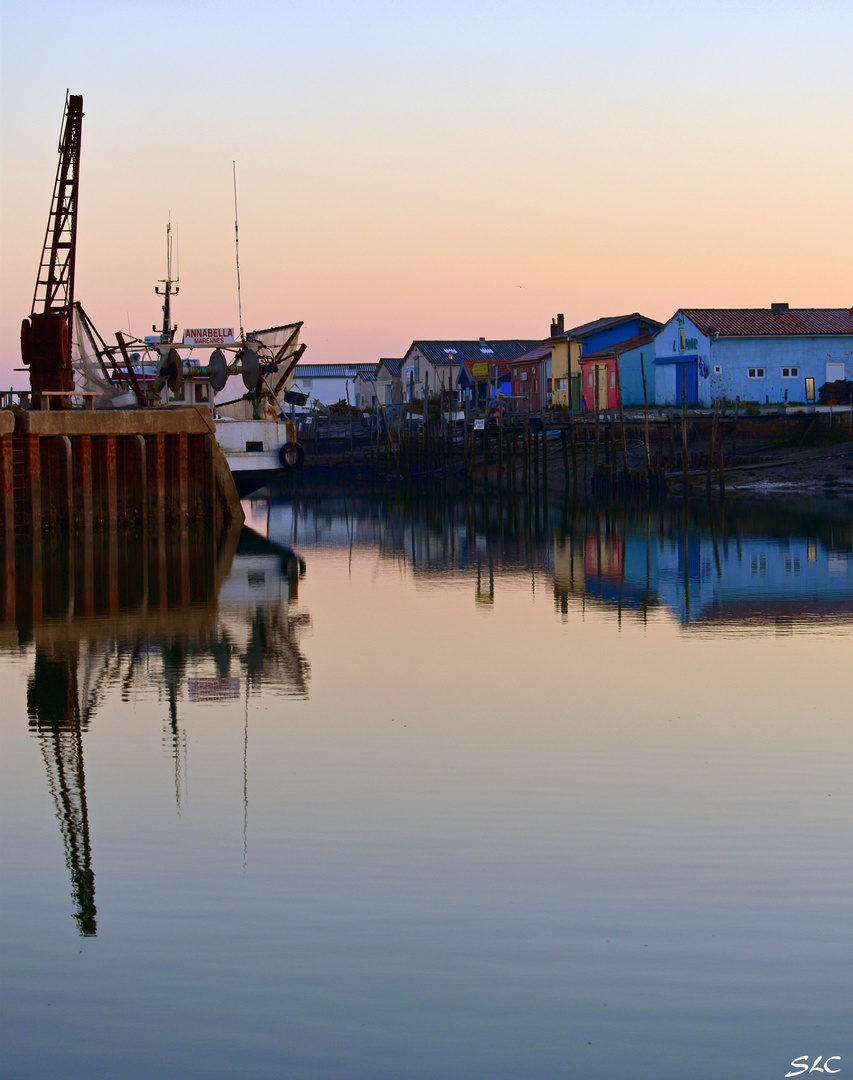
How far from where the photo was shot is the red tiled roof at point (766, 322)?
181 feet

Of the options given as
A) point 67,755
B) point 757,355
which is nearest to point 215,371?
point 757,355

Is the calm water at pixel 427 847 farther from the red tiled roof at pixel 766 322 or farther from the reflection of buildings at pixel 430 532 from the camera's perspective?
the red tiled roof at pixel 766 322

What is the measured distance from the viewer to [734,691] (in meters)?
14.1

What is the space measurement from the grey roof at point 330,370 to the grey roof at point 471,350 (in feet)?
66.1

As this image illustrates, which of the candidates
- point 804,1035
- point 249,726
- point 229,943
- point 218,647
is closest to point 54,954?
point 229,943

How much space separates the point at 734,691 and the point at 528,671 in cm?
252

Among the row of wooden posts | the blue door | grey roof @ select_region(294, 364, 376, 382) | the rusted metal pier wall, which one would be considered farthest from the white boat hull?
grey roof @ select_region(294, 364, 376, 382)

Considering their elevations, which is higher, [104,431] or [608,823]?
[104,431]

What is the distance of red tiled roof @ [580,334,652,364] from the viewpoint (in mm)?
60088

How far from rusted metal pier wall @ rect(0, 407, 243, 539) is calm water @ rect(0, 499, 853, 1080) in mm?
12528

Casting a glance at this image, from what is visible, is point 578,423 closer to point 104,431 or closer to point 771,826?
point 104,431

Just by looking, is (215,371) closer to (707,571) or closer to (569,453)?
(707,571)

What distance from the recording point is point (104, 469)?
32.7 m

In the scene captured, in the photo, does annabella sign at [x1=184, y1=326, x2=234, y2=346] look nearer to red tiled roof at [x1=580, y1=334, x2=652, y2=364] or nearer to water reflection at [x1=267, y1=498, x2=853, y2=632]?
water reflection at [x1=267, y1=498, x2=853, y2=632]
